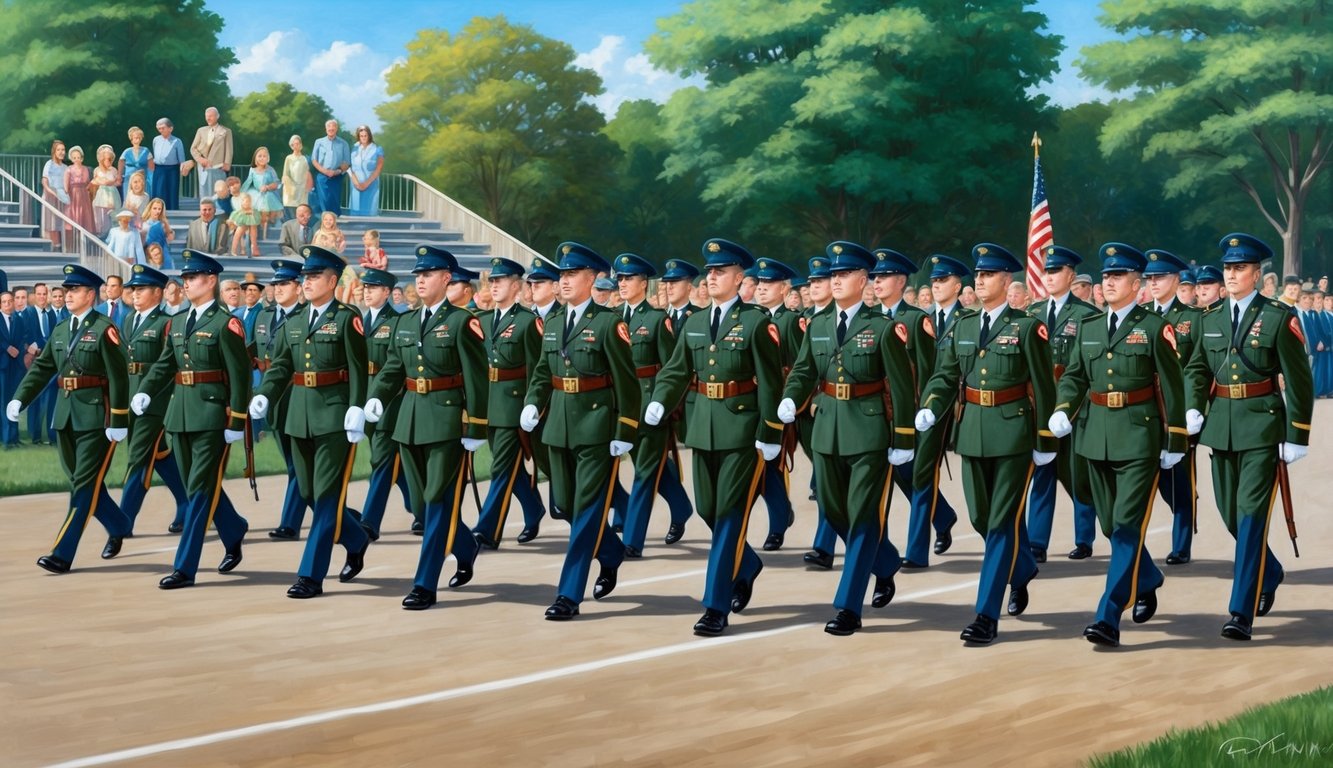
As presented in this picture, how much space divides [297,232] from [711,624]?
19.6 meters

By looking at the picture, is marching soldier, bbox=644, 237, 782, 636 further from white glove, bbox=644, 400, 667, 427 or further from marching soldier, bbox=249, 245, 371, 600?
marching soldier, bbox=249, 245, 371, 600

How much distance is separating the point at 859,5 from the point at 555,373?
3604cm

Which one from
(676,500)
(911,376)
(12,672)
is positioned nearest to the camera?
(12,672)

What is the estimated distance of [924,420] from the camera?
9664 mm

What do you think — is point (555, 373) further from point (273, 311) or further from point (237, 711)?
point (273, 311)

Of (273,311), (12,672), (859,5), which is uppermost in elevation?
(859,5)

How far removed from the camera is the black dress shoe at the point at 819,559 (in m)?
12.1

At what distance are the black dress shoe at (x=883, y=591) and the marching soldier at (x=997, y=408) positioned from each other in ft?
2.18

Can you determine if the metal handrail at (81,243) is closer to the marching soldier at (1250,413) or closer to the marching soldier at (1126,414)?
the marching soldier at (1126,414)

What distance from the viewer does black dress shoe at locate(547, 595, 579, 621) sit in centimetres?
998

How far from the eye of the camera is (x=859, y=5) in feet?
149

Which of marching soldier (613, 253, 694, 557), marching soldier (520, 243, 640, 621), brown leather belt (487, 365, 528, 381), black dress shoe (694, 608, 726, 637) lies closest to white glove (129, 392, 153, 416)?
brown leather belt (487, 365, 528, 381)

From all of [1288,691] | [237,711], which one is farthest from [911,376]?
[237,711]

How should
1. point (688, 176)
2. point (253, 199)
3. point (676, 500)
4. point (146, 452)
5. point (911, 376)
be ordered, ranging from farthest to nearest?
1. point (688, 176)
2. point (253, 199)
3. point (676, 500)
4. point (146, 452)
5. point (911, 376)
